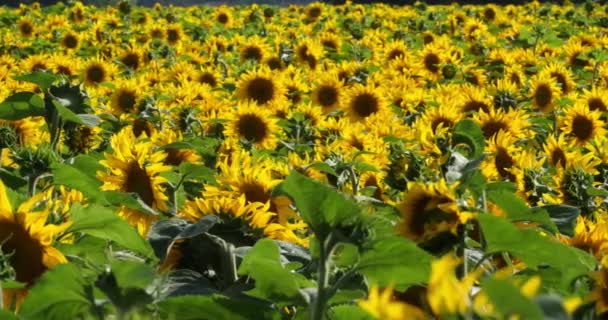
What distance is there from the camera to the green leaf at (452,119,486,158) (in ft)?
9.19

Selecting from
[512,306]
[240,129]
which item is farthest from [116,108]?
[512,306]

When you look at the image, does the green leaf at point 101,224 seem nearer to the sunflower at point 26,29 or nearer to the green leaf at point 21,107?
the green leaf at point 21,107

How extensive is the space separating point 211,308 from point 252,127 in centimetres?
386

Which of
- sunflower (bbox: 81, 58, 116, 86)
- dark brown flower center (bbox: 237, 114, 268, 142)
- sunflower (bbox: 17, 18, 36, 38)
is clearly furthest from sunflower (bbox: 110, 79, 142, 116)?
sunflower (bbox: 17, 18, 36, 38)

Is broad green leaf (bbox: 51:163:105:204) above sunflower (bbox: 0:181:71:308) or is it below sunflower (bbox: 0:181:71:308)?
below

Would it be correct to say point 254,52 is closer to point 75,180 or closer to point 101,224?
point 75,180

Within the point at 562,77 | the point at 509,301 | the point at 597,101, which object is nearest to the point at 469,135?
the point at 509,301

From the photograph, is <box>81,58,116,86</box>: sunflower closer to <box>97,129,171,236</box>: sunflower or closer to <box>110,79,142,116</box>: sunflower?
<box>110,79,142,116</box>: sunflower

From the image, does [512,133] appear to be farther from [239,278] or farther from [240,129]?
[239,278]

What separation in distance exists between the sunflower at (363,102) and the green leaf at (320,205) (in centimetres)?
481

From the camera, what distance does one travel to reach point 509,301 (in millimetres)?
801

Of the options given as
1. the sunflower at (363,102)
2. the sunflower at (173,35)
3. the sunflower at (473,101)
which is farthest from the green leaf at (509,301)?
the sunflower at (173,35)

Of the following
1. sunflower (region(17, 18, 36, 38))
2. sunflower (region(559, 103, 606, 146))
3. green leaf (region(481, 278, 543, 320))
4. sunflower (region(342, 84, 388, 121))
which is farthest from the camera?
sunflower (region(17, 18, 36, 38))

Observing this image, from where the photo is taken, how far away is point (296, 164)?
3.67 metres
